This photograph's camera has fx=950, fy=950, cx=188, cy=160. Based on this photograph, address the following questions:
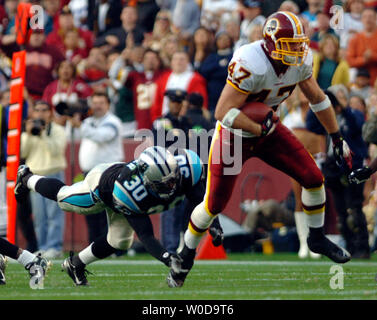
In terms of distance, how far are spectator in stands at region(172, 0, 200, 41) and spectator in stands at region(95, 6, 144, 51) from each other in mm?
547

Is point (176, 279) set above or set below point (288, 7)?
below

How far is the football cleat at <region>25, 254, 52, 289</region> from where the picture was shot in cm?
670

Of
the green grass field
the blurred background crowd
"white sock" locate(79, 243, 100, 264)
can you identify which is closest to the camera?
the green grass field

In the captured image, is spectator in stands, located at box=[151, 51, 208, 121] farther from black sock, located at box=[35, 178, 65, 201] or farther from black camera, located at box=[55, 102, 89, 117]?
black sock, located at box=[35, 178, 65, 201]

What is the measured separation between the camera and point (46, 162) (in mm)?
11164

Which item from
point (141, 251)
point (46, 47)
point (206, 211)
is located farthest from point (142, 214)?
point (46, 47)

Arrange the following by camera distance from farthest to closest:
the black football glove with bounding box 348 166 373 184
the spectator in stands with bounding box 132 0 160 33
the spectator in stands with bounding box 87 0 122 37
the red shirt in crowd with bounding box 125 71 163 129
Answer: the spectator in stands with bounding box 87 0 122 37
the spectator in stands with bounding box 132 0 160 33
the red shirt in crowd with bounding box 125 71 163 129
the black football glove with bounding box 348 166 373 184

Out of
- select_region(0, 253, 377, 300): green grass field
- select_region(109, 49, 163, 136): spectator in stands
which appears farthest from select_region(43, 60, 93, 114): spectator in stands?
select_region(0, 253, 377, 300): green grass field

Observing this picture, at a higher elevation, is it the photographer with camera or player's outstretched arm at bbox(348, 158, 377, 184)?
player's outstretched arm at bbox(348, 158, 377, 184)

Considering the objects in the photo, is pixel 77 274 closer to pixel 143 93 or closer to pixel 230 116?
pixel 230 116

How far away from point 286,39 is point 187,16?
7104 millimetres

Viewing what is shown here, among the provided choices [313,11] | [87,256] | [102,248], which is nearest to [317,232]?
[102,248]

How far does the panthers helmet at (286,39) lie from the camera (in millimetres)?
6609

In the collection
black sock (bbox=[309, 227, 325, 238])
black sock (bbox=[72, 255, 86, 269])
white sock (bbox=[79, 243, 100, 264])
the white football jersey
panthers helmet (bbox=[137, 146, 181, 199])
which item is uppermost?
the white football jersey
